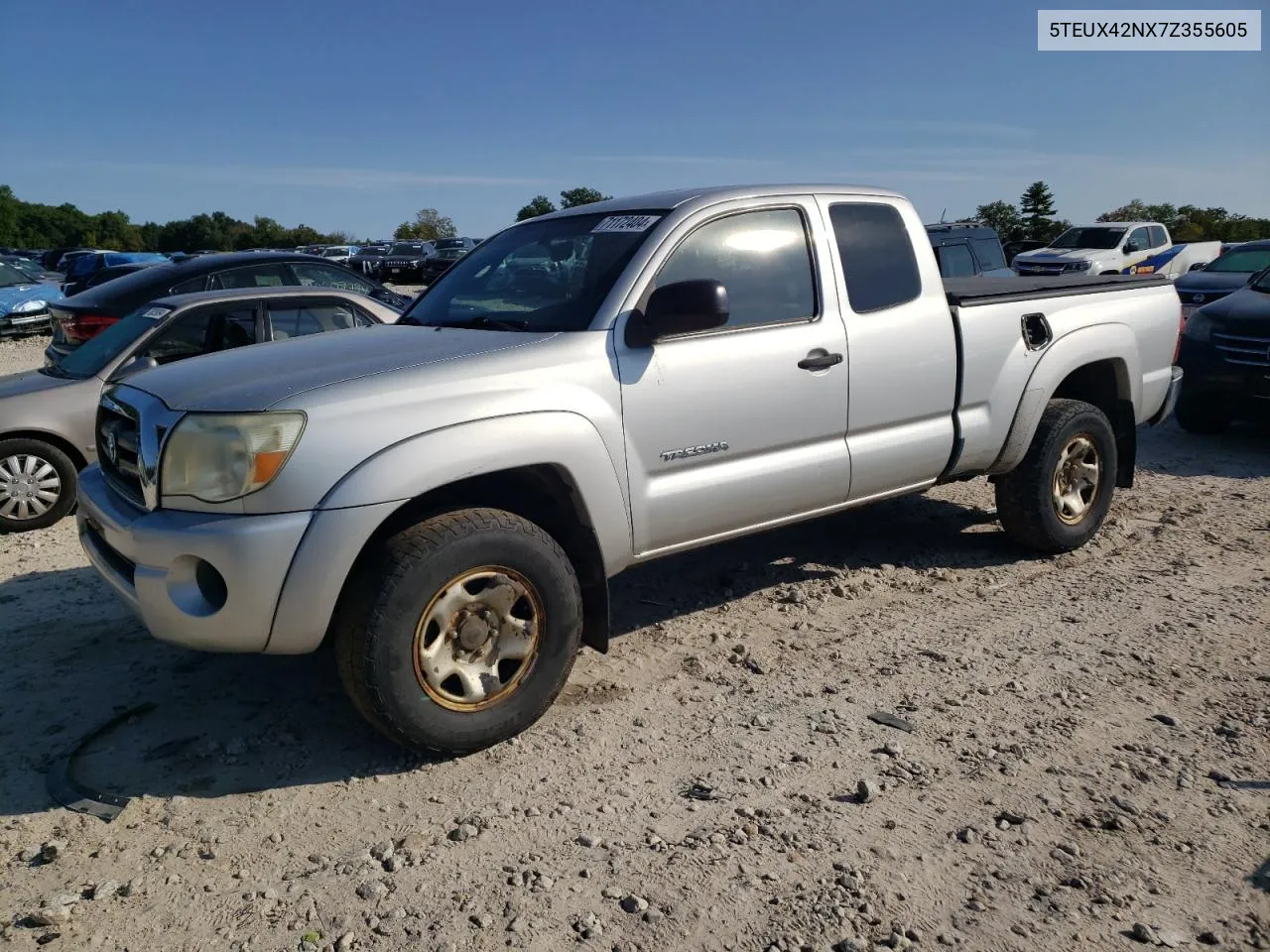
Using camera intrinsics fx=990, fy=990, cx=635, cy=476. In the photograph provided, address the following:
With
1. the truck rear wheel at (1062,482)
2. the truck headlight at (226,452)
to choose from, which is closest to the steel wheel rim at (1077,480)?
the truck rear wheel at (1062,482)

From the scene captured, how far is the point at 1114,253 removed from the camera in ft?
71.2

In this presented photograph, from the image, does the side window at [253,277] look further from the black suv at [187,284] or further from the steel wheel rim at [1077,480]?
the steel wheel rim at [1077,480]

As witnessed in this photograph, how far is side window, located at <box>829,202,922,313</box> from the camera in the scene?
14.6 ft

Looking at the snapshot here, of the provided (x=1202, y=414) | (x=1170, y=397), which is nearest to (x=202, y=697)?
(x=1170, y=397)

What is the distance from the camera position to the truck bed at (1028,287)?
16.0 ft

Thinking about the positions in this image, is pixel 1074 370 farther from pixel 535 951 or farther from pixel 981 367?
→ pixel 535 951

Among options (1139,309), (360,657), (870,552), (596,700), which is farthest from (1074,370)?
(360,657)

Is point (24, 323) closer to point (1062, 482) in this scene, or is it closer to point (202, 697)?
point (202, 697)

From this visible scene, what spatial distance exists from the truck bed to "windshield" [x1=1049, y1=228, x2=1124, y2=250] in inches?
723

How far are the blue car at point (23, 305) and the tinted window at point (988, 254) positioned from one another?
15395mm

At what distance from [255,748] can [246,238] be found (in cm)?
8078

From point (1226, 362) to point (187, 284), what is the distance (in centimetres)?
872

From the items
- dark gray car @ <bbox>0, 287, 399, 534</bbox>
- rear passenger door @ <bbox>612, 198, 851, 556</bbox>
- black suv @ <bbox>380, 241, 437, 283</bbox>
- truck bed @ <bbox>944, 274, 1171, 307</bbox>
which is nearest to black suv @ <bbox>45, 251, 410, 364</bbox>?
dark gray car @ <bbox>0, 287, 399, 534</bbox>

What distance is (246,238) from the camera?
7656 cm
